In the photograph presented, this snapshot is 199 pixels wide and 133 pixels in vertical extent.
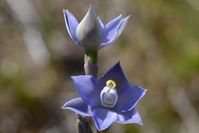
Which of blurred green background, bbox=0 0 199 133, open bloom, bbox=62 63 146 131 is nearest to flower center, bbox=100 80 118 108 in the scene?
open bloom, bbox=62 63 146 131

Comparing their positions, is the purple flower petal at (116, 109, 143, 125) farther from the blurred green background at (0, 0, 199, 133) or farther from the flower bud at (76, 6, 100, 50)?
the blurred green background at (0, 0, 199, 133)

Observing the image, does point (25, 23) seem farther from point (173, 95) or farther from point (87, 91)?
point (87, 91)

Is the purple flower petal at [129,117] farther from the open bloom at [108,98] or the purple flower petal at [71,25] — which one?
the purple flower petal at [71,25]

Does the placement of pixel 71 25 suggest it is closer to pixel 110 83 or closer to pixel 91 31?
pixel 91 31

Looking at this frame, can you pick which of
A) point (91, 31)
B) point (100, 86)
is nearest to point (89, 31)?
point (91, 31)

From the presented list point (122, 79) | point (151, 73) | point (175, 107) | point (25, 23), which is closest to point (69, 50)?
point (25, 23)

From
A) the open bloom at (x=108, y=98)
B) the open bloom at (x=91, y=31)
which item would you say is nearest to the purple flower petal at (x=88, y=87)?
the open bloom at (x=108, y=98)

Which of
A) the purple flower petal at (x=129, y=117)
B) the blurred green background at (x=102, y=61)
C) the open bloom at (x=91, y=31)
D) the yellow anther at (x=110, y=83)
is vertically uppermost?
the open bloom at (x=91, y=31)
